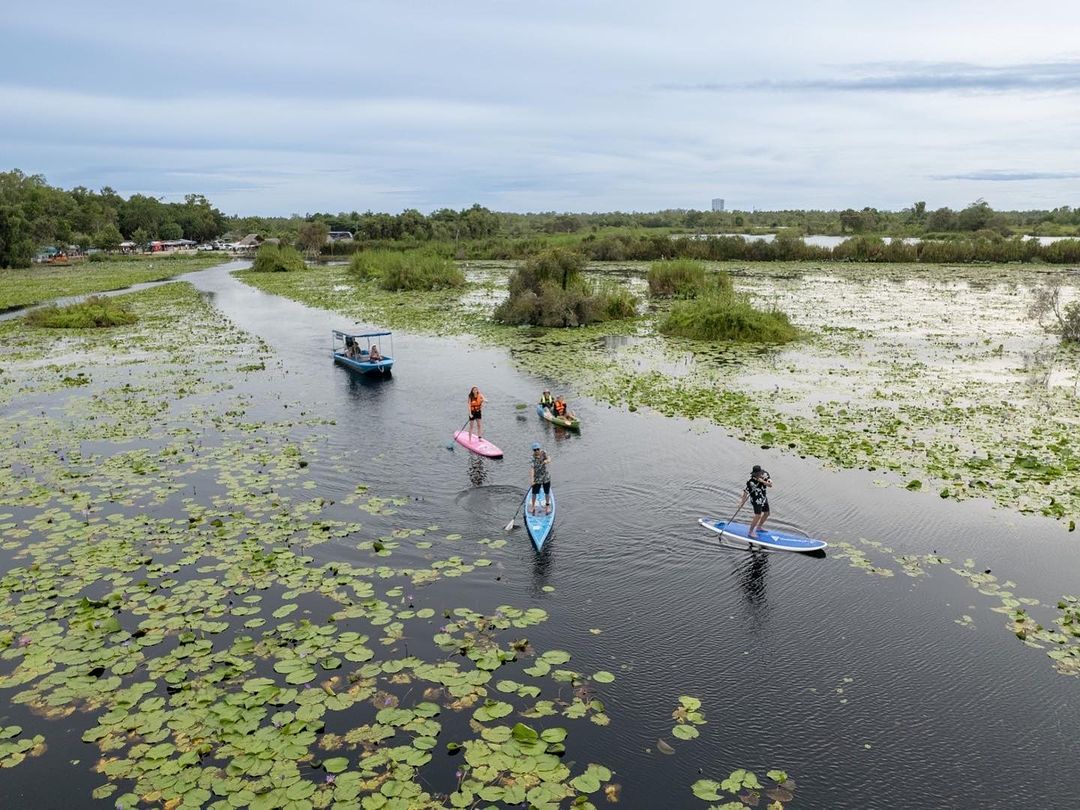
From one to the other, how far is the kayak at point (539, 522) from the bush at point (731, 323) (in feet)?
80.6

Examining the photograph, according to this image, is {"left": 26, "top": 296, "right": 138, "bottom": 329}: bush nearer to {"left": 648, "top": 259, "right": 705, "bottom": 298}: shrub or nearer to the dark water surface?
the dark water surface

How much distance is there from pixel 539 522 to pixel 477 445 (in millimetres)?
5729

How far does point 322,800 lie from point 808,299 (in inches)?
2112

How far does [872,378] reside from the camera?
2911 centimetres

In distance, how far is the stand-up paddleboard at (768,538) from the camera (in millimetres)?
14641

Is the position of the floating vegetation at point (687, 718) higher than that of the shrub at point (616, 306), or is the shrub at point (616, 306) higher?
the shrub at point (616, 306)

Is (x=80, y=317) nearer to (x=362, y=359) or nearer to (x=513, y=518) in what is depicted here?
(x=362, y=359)

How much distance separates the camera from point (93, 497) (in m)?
17.3

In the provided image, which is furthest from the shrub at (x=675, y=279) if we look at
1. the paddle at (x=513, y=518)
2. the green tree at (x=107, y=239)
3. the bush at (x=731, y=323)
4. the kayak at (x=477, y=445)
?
the green tree at (x=107, y=239)

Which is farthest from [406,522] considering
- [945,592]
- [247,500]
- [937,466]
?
[937,466]

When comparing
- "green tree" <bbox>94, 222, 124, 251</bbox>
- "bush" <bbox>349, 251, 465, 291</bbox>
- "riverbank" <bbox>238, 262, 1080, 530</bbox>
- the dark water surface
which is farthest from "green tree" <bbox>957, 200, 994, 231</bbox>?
"green tree" <bbox>94, 222, 124, 251</bbox>

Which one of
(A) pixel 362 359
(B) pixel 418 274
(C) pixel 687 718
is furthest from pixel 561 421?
(B) pixel 418 274

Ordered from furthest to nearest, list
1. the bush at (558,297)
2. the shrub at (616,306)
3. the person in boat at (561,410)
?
the shrub at (616,306) < the bush at (558,297) < the person in boat at (561,410)

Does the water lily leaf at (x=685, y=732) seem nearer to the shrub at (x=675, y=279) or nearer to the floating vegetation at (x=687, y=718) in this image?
the floating vegetation at (x=687, y=718)
